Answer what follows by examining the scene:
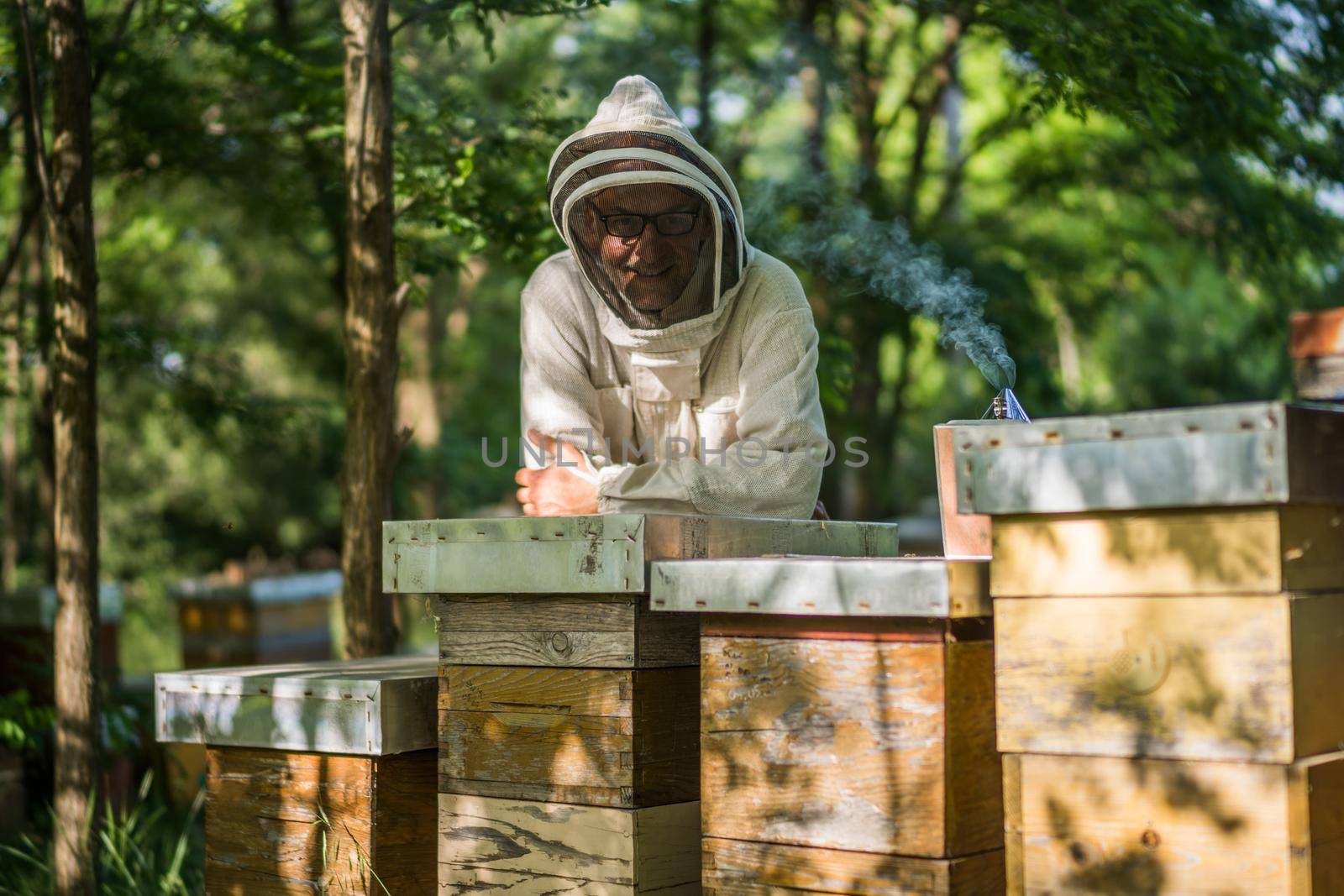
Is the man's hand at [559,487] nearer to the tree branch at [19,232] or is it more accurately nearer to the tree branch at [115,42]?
the tree branch at [115,42]

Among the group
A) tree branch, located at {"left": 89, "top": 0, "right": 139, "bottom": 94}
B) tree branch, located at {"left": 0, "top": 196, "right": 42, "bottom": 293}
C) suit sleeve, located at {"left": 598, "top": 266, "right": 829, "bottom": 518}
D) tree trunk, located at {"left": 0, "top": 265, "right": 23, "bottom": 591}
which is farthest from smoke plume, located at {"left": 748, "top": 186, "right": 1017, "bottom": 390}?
tree trunk, located at {"left": 0, "top": 265, "right": 23, "bottom": 591}

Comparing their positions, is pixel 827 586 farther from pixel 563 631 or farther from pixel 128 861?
pixel 128 861

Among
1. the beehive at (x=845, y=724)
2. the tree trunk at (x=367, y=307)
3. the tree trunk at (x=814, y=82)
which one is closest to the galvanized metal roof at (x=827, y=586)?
the beehive at (x=845, y=724)

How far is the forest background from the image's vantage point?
176 inches

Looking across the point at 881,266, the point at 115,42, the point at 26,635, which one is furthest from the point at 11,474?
the point at 881,266

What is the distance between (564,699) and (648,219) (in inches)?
42.0

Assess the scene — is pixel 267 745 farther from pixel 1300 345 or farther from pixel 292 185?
pixel 292 185

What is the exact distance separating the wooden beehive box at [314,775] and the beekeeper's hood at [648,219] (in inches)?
37.6

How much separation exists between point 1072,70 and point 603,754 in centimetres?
231

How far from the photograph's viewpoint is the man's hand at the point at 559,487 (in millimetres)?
2977

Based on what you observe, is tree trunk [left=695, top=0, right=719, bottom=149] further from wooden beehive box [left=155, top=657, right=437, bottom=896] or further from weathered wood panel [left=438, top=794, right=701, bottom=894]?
weathered wood panel [left=438, top=794, right=701, bottom=894]

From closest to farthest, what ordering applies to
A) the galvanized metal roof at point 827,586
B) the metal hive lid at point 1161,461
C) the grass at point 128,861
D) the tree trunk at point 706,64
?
the metal hive lid at point 1161,461 < the galvanized metal roof at point 827,586 < the grass at point 128,861 < the tree trunk at point 706,64

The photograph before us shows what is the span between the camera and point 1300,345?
173 inches

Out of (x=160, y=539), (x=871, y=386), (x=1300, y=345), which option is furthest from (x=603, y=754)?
(x=160, y=539)
